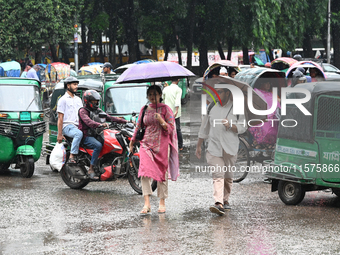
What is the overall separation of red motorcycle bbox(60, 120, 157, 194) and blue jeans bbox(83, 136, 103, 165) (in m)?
0.09

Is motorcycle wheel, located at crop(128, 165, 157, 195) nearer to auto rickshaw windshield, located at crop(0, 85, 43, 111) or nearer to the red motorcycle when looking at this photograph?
the red motorcycle

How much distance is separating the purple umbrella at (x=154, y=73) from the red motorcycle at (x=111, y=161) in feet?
5.18

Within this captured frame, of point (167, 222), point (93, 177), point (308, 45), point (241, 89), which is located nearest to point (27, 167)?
point (93, 177)

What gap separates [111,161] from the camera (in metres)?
10.0

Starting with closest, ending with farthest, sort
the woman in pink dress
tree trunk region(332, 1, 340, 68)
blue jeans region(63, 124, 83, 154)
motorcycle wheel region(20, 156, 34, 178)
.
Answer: blue jeans region(63, 124, 83, 154), the woman in pink dress, motorcycle wheel region(20, 156, 34, 178), tree trunk region(332, 1, 340, 68)

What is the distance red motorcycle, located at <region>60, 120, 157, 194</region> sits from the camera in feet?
30.9

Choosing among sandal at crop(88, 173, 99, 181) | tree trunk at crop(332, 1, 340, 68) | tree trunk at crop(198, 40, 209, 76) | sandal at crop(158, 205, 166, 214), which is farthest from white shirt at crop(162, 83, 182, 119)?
tree trunk at crop(332, 1, 340, 68)

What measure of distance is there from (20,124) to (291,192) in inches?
226

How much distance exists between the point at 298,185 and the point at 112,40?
37.3 m

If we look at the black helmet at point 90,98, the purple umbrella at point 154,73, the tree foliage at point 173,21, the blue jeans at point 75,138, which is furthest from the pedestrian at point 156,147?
the tree foliage at point 173,21

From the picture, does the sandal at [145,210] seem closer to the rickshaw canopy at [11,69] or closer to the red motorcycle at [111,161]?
the red motorcycle at [111,161]

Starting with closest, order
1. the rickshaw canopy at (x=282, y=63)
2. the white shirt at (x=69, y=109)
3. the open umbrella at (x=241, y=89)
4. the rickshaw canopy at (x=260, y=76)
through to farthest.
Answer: the open umbrella at (x=241, y=89) < the white shirt at (x=69, y=109) < the rickshaw canopy at (x=260, y=76) < the rickshaw canopy at (x=282, y=63)

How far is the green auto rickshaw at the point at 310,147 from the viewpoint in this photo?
7809 millimetres

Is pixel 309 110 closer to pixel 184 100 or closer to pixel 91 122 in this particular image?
pixel 91 122
